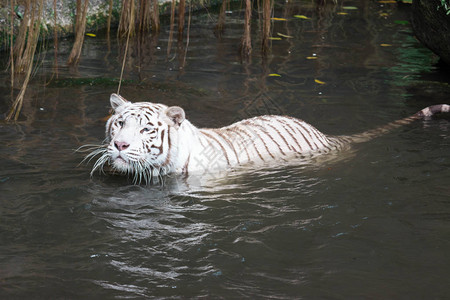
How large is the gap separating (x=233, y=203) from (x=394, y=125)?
231cm

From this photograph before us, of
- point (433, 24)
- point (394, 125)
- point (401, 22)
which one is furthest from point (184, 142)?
point (401, 22)

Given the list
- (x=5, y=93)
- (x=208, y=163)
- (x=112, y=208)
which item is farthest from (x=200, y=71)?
(x=112, y=208)

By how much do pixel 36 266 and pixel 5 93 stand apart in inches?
140

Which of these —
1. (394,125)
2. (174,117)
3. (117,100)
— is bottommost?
(394,125)

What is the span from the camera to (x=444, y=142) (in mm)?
5652

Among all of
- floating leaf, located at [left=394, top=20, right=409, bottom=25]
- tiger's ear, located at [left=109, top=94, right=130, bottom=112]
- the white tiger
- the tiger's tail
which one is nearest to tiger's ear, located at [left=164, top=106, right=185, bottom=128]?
the white tiger

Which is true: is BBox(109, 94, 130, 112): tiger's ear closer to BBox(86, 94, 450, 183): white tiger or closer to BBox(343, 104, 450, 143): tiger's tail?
BBox(86, 94, 450, 183): white tiger

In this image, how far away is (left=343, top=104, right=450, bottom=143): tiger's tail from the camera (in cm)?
575

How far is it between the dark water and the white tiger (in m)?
0.16

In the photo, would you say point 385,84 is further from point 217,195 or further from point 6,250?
point 6,250

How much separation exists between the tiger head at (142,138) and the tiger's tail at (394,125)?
5.89ft

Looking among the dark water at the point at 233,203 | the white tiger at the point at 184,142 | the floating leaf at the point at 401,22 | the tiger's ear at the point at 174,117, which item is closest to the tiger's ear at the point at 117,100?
the white tiger at the point at 184,142

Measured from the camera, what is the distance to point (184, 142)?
4762 millimetres

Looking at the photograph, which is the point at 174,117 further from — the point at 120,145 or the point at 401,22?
the point at 401,22
